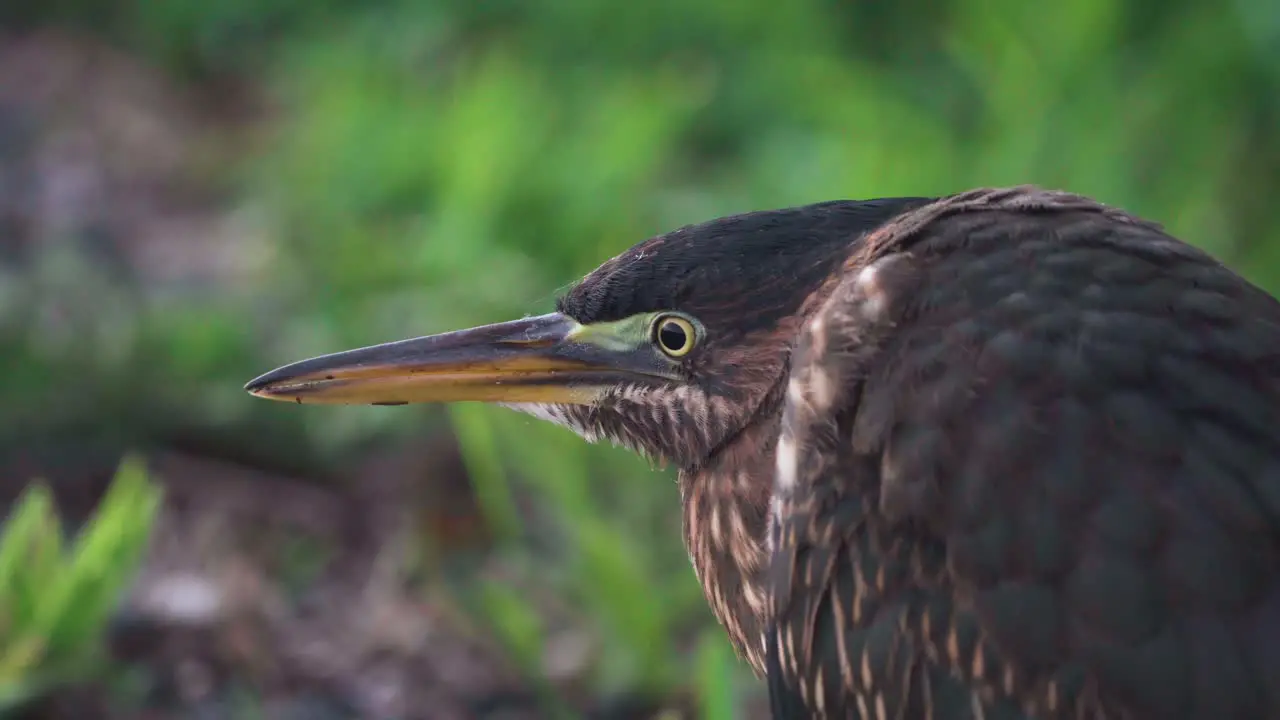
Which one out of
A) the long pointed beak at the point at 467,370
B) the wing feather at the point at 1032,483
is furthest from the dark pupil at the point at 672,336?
the wing feather at the point at 1032,483

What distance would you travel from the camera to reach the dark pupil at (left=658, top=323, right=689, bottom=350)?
9.72 feet

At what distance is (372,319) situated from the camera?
212 inches

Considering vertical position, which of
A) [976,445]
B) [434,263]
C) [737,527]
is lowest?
[737,527]

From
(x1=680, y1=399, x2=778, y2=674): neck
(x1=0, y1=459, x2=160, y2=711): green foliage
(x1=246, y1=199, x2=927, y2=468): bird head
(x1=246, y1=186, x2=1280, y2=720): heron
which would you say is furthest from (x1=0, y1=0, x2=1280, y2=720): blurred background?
(x1=246, y1=186, x2=1280, y2=720): heron

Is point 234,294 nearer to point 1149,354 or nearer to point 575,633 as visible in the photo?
point 575,633

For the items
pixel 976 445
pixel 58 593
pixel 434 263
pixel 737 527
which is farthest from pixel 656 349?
pixel 434 263

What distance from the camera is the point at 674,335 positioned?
9.75 ft

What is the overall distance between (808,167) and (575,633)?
256cm

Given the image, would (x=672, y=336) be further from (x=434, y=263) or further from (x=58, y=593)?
(x=434, y=263)

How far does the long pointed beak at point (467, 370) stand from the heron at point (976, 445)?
8 centimetres

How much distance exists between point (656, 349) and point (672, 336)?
47mm

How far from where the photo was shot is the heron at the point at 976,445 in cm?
232

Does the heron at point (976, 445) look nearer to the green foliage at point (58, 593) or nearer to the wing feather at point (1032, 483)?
the wing feather at point (1032, 483)

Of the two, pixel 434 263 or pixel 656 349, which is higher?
pixel 434 263
